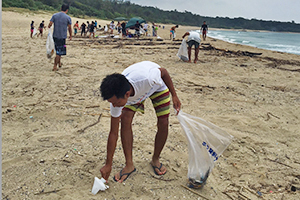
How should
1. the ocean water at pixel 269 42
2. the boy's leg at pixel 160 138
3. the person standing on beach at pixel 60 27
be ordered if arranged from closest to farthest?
the boy's leg at pixel 160 138
the person standing on beach at pixel 60 27
the ocean water at pixel 269 42

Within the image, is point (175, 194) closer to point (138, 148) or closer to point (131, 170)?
point (131, 170)

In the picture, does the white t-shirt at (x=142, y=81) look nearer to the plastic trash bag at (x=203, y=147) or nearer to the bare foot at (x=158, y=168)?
the plastic trash bag at (x=203, y=147)

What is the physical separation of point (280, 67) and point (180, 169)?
6459 millimetres

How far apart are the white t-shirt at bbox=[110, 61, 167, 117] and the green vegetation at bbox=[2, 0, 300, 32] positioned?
90.2 feet

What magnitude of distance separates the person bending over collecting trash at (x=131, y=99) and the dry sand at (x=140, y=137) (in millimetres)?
189

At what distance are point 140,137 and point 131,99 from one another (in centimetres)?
107

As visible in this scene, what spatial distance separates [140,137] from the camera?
2926 millimetres

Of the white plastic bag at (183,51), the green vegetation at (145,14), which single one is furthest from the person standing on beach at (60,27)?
the green vegetation at (145,14)

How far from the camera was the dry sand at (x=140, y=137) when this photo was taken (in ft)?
6.95

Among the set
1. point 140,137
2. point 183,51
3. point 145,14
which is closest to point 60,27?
point 183,51

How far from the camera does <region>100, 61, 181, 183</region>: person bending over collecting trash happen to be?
5.50 ft

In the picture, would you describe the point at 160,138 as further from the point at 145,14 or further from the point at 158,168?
the point at 145,14

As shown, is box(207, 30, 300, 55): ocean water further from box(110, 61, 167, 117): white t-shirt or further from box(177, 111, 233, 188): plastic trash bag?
box(110, 61, 167, 117): white t-shirt

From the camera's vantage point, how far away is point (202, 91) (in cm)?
467
